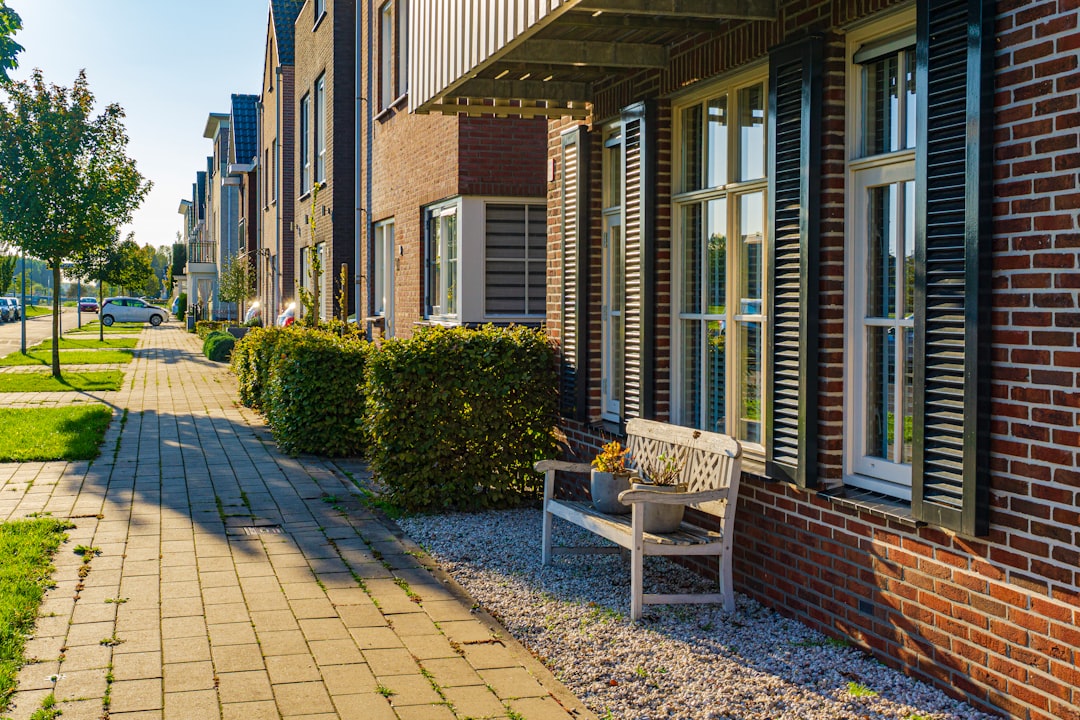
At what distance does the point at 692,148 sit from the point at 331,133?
45.1 ft

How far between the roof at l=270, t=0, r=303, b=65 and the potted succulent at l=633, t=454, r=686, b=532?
2328 cm

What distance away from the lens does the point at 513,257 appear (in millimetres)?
12125

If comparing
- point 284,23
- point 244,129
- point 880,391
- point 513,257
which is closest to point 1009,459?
point 880,391

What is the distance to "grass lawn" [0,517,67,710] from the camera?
5109 millimetres

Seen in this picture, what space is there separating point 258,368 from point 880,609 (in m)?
12.3

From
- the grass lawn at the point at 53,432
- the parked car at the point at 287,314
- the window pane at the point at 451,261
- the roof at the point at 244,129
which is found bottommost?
the grass lawn at the point at 53,432

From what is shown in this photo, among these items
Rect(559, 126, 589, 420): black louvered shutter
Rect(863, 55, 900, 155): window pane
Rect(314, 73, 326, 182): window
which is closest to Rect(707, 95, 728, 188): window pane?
Rect(863, 55, 900, 155): window pane

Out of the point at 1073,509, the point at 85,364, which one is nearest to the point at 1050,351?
the point at 1073,509

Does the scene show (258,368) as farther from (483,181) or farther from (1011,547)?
(1011,547)

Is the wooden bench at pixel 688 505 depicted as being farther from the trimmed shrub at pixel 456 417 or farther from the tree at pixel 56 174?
the tree at pixel 56 174

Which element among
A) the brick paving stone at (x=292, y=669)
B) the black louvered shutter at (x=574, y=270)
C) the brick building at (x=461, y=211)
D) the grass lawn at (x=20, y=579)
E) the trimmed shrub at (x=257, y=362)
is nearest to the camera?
the brick paving stone at (x=292, y=669)

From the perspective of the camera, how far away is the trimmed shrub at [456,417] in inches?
336

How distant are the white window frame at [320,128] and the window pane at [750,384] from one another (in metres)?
15.9

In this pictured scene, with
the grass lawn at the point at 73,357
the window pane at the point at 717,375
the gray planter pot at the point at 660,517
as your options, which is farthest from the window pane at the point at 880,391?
the grass lawn at the point at 73,357
